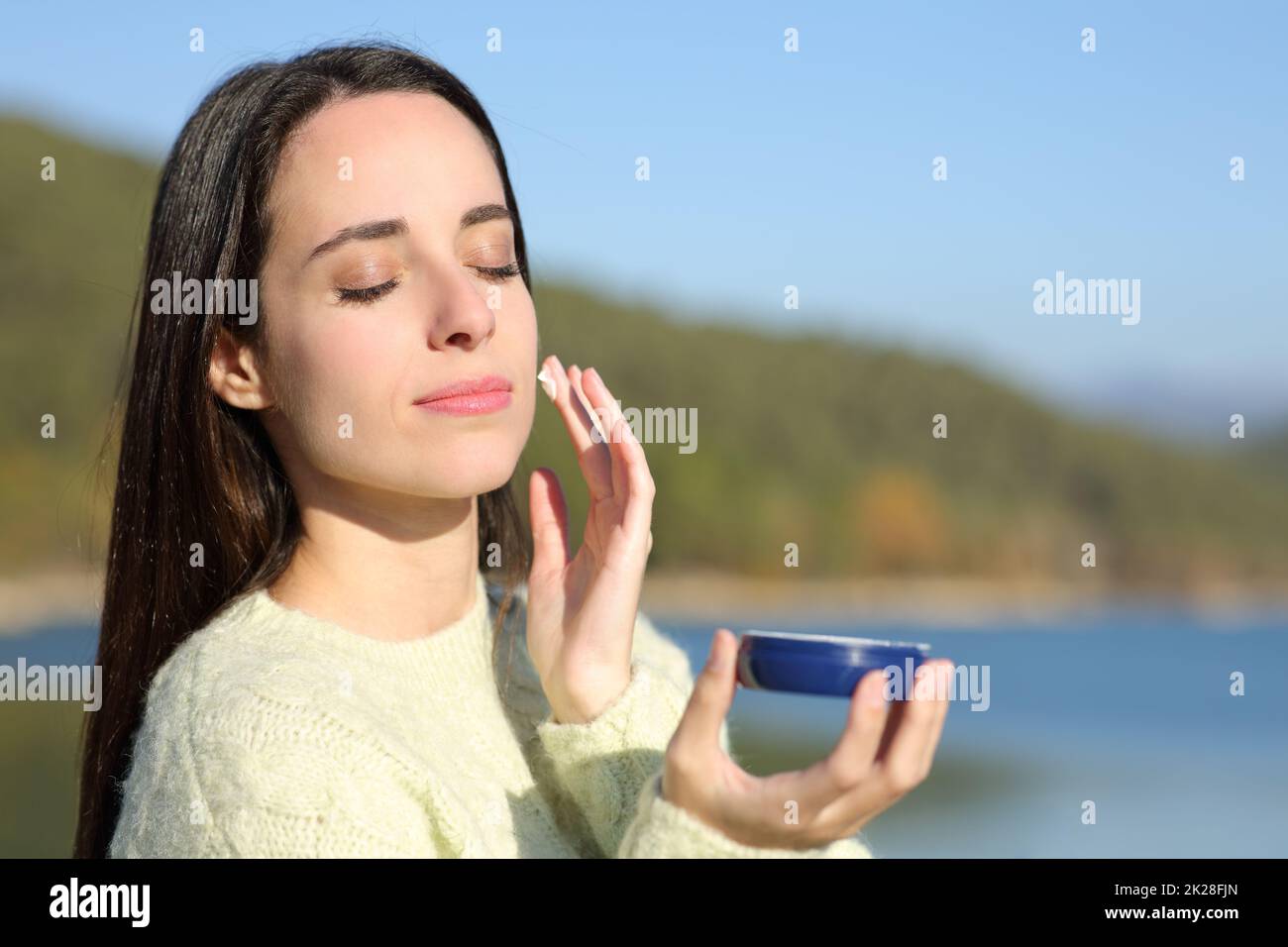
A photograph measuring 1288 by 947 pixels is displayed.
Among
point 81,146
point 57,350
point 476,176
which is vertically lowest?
point 476,176

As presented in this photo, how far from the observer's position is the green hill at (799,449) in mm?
49344

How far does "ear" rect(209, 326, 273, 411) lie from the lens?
9.00 ft

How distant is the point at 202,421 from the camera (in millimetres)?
2760

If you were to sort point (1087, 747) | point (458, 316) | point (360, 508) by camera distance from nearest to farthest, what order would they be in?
point (458, 316), point (360, 508), point (1087, 747)

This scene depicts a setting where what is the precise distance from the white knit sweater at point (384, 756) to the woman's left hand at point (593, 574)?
0.07m

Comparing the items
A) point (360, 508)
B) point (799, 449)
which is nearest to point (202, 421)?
point (360, 508)

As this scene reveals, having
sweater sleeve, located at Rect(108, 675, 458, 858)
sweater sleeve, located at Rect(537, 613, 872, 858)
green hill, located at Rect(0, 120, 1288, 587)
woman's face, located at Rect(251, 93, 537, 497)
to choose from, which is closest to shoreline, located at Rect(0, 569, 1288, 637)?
green hill, located at Rect(0, 120, 1288, 587)

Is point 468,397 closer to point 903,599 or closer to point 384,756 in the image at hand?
point 384,756

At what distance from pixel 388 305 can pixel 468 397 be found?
218 mm

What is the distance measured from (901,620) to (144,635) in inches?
1831

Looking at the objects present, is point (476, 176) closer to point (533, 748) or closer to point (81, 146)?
point (533, 748)

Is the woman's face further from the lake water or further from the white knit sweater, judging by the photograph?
the lake water

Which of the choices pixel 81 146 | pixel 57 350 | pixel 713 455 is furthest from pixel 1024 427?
pixel 81 146
